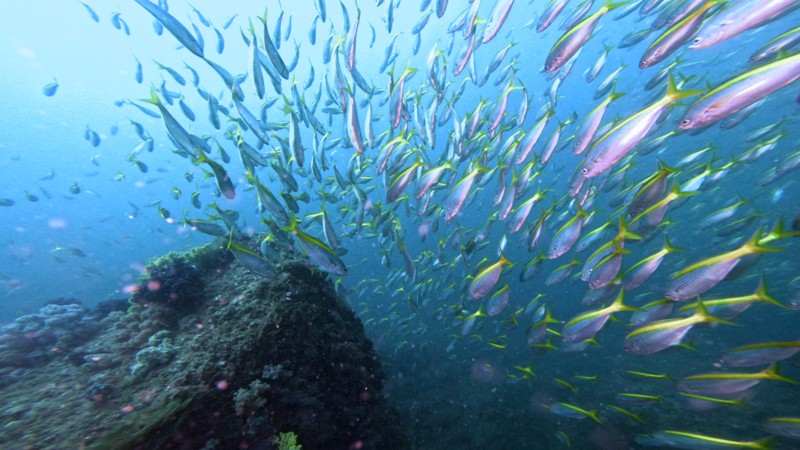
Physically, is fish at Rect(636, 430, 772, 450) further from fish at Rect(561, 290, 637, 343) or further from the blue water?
the blue water

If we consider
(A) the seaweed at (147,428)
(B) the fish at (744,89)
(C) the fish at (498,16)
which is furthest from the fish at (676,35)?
(A) the seaweed at (147,428)

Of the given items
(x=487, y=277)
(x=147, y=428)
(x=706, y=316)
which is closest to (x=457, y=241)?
(x=487, y=277)

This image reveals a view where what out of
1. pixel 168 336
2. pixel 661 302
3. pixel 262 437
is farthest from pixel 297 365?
pixel 661 302

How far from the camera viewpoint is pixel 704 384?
3.69 metres

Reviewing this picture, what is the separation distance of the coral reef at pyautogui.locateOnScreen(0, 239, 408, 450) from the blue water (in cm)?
183

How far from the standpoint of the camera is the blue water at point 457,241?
687 cm

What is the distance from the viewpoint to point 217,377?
123 inches

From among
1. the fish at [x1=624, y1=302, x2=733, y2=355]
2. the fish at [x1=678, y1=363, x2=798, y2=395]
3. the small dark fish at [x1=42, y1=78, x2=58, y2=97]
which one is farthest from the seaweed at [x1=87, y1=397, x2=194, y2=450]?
the small dark fish at [x1=42, y1=78, x2=58, y2=97]

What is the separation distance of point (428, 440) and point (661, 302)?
220 inches

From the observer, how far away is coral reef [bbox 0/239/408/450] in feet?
9.60

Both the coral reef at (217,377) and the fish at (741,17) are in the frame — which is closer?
the fish at (741,17)

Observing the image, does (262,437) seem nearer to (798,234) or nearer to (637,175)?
(798,234)

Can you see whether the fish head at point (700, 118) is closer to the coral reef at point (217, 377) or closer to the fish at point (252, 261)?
the coral reef at point (217, 377)

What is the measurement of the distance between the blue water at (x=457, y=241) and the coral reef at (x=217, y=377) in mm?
1831
